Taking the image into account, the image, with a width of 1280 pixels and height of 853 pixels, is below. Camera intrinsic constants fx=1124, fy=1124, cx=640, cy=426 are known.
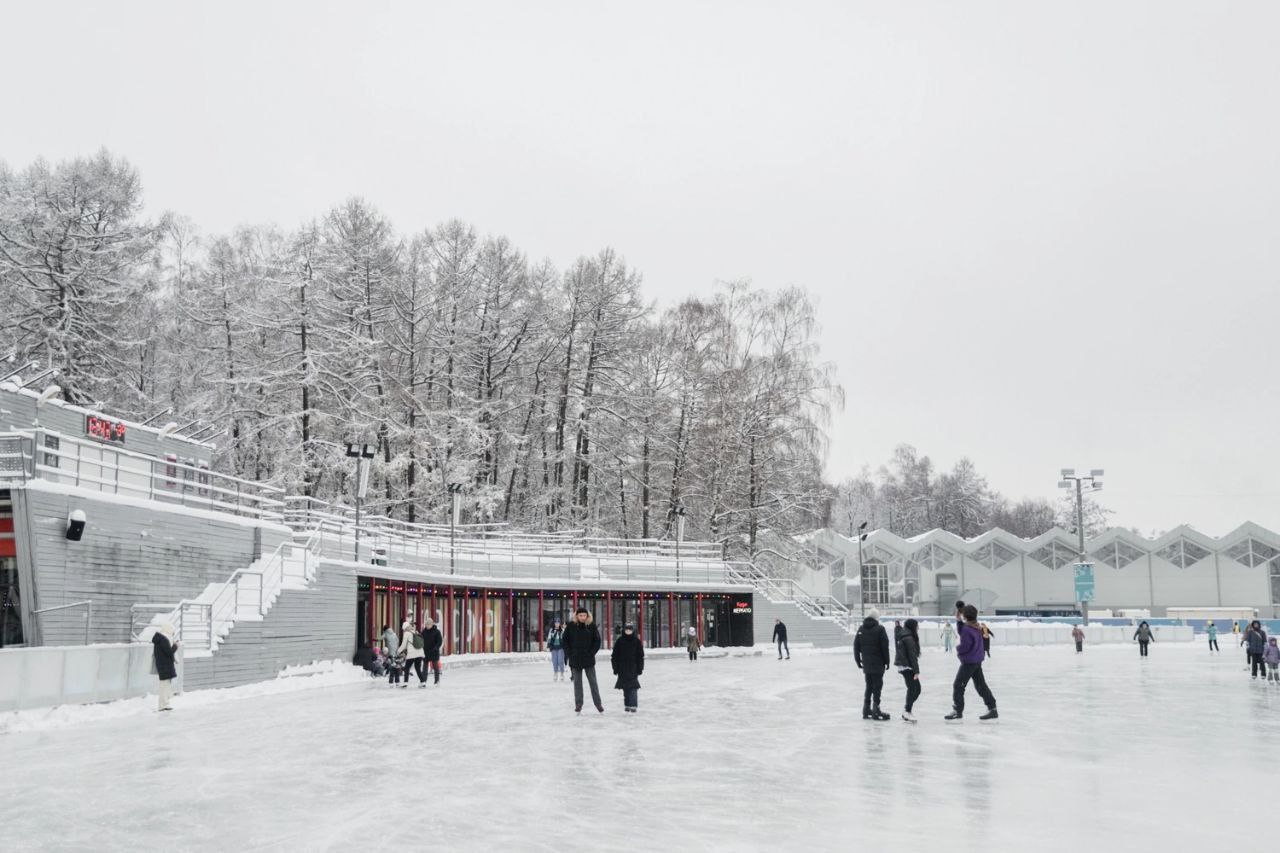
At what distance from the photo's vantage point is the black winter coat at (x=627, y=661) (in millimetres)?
17344

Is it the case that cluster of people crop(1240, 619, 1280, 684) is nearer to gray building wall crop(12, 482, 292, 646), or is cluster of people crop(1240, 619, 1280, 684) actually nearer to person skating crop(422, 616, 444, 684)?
person skating crop(422, 616, 444, 684)

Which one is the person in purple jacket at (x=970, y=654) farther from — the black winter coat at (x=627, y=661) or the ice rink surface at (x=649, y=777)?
the black winter coat at (x=627, y=661)

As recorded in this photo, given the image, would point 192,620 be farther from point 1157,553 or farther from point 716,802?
point 1157,553

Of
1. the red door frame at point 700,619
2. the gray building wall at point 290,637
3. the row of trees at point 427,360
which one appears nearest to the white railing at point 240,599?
the gray building wall at point 290,637

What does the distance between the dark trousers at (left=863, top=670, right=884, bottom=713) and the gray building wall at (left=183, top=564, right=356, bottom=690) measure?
12028 millimetres

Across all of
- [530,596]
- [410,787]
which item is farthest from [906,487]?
[410,787]

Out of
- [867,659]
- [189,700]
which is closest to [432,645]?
[189,700]

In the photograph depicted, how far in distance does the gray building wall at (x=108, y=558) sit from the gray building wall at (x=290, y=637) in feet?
4.97

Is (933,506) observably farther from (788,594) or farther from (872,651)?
(872,651)

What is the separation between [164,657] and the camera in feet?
58.2

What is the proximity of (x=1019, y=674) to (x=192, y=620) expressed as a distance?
19773 mm

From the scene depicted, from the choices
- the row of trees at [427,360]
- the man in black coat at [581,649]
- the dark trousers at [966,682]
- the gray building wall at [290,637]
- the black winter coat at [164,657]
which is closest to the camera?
the dark trousers at [966,682]

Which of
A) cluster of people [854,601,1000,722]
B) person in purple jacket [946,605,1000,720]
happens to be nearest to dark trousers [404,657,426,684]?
cluster of people [854,601,1000,722]

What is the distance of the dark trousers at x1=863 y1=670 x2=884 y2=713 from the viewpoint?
1577cm
